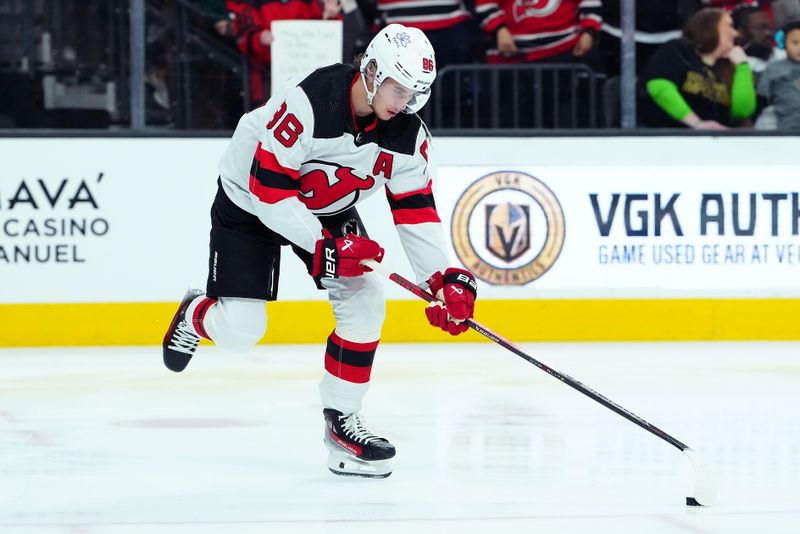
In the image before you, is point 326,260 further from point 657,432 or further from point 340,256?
point 657,432

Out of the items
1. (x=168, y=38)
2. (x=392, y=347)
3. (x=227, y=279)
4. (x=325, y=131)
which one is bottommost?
(x=392, y=347)

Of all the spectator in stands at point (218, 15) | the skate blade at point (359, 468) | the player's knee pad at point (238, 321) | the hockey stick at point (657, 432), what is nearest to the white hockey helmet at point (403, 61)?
the hockey stick at point (657, 432)

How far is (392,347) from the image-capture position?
6.23m

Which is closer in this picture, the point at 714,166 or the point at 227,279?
the point at 227,279

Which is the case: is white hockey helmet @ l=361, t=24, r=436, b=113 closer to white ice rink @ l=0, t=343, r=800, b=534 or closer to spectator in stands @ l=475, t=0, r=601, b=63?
white ice rink @ l=0, t=343, r=800, b=534

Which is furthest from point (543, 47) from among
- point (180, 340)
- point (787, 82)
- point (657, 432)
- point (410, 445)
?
point (657, 432)

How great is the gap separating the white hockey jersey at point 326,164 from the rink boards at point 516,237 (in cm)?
280

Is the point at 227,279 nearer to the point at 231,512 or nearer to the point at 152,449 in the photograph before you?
the point at 152,449

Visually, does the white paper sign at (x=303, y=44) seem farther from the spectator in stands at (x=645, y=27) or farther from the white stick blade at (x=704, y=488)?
the white stick blade at (x=704, y=488)

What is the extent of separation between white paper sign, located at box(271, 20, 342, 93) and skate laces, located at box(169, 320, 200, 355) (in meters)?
2.55

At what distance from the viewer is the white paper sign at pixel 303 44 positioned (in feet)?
20.9

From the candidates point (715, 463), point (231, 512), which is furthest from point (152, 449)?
point (715, 463)

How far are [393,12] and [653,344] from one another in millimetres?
1974

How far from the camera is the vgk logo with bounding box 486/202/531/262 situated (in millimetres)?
6371
